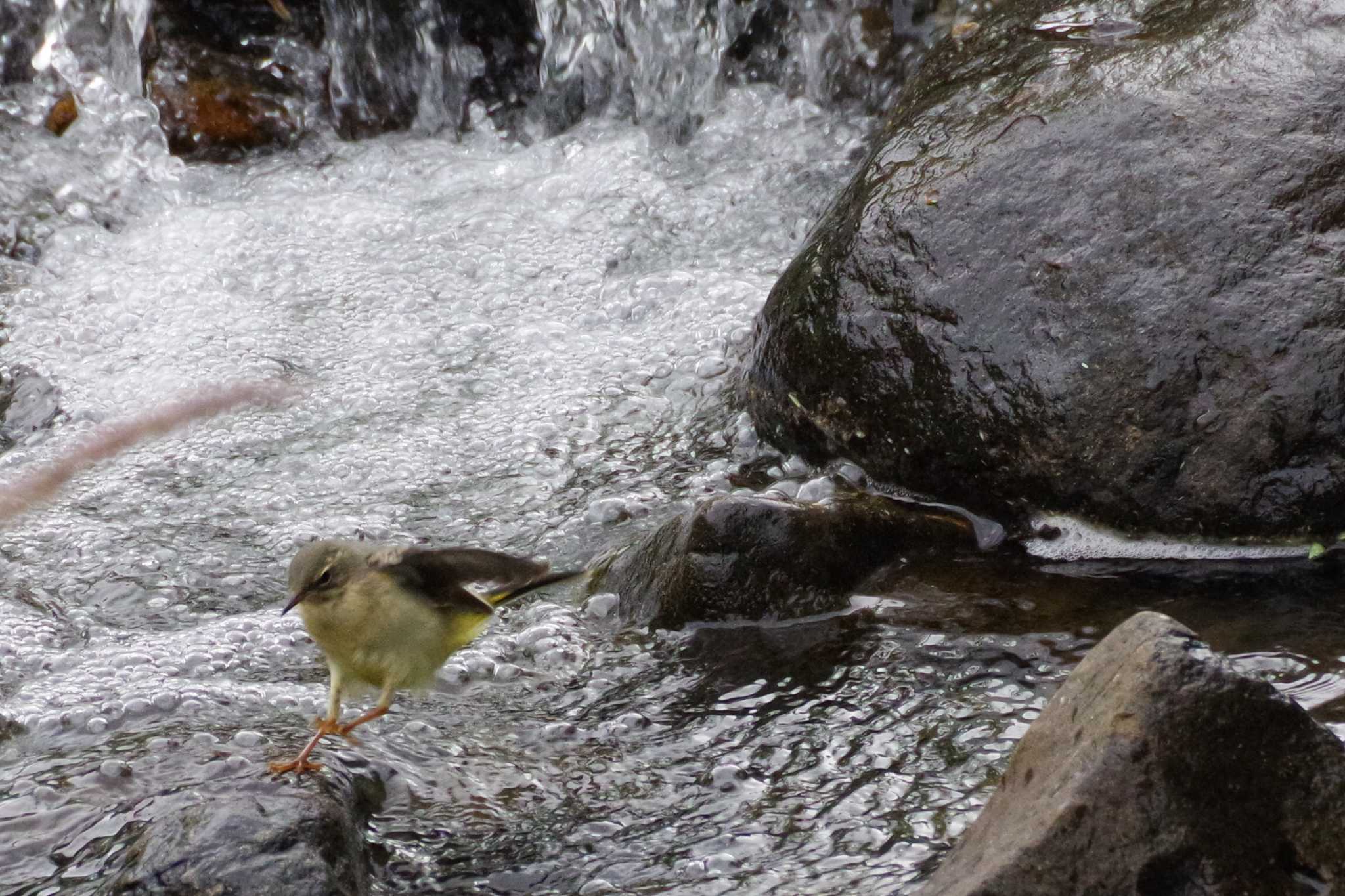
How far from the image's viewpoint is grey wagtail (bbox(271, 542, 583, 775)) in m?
4.21

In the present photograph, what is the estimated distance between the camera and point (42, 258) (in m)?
8.88

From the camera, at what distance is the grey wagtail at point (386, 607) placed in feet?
13.8

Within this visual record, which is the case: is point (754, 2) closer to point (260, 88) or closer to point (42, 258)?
point (260, 88)

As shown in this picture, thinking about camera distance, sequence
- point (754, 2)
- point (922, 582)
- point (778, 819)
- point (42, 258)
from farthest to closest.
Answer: point (754, 2) < point (42, 258) < point (922, 582) < point (778, 819)

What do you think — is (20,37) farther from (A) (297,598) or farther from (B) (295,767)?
(B) (295,767)

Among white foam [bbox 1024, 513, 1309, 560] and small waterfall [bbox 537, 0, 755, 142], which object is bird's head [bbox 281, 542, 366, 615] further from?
small waterfall [bbox 537, 0, 755, 142]

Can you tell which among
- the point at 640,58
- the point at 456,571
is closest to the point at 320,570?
the point at 456,571

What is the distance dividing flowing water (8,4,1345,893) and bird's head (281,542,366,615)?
0.45 metres

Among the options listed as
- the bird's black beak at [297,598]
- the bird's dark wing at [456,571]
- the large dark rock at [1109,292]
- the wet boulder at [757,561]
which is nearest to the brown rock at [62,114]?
the large dark rock at [1109,292]

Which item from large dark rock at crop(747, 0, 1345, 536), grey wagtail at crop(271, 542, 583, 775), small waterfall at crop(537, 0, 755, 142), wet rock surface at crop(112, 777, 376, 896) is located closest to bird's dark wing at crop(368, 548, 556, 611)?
grey wagtail at crop(271, 542, 583, 775)

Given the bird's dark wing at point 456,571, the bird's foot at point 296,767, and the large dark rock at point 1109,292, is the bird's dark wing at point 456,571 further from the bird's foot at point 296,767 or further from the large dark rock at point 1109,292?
the large dark rock at point 1109,292

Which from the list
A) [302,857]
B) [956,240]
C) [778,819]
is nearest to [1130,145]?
[956,240]

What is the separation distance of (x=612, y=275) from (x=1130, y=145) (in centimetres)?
355

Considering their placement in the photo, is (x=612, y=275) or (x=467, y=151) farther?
(x=467, y=151)
